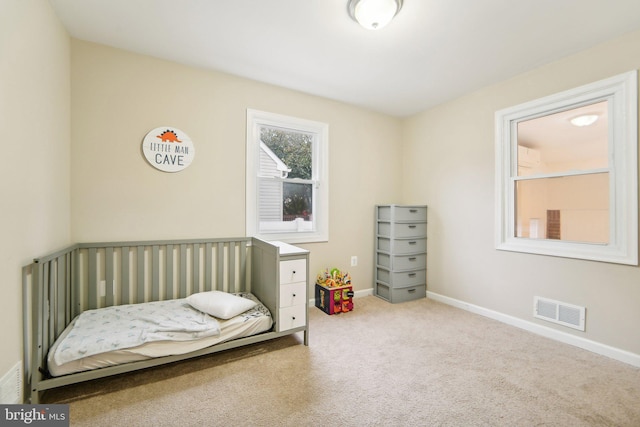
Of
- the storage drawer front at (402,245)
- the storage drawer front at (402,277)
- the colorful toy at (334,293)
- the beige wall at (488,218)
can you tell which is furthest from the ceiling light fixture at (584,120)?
the colorful toy at (334,293)

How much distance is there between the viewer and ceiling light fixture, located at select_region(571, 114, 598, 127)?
2.23 meters

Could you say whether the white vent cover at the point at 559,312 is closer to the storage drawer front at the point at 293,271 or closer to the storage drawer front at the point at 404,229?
the storage drawer front at the point at 404,229

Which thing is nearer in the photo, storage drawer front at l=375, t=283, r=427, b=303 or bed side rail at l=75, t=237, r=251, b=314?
bed side rail at l=75, t=237, r=251, b=314

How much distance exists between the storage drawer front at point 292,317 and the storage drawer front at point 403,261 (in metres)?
1.45

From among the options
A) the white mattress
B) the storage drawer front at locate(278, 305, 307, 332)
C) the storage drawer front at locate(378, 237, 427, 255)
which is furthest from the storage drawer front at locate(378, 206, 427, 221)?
the white mattress

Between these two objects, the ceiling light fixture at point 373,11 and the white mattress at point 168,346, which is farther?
the ceiling light fixture at point 373,11

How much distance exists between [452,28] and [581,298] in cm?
232

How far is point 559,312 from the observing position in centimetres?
232

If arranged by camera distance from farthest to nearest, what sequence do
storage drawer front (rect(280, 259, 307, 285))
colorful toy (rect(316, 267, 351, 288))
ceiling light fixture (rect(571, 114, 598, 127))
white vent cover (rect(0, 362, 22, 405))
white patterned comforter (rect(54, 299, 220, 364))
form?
colorful toy (rect(316, 267, 351, 288)), ceiling light fixture (rect(571, 114, 598, 127)), storage drawer front (rect(280, 259, 307, 285)), white patterned comforter (rect(54, 299, 220, 364)), white vent cover (rect(0, 362, 22, 405))

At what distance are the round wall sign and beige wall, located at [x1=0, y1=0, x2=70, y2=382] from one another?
54cm

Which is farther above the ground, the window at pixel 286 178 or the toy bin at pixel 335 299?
the window at pixel 286 178

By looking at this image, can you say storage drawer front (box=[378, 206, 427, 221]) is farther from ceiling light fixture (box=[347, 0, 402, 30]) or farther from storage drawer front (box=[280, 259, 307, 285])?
ceiling light fixture (box=[347, 0, 402, 30])

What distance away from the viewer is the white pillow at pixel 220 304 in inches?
78.1

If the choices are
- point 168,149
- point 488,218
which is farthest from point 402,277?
point 168,149
